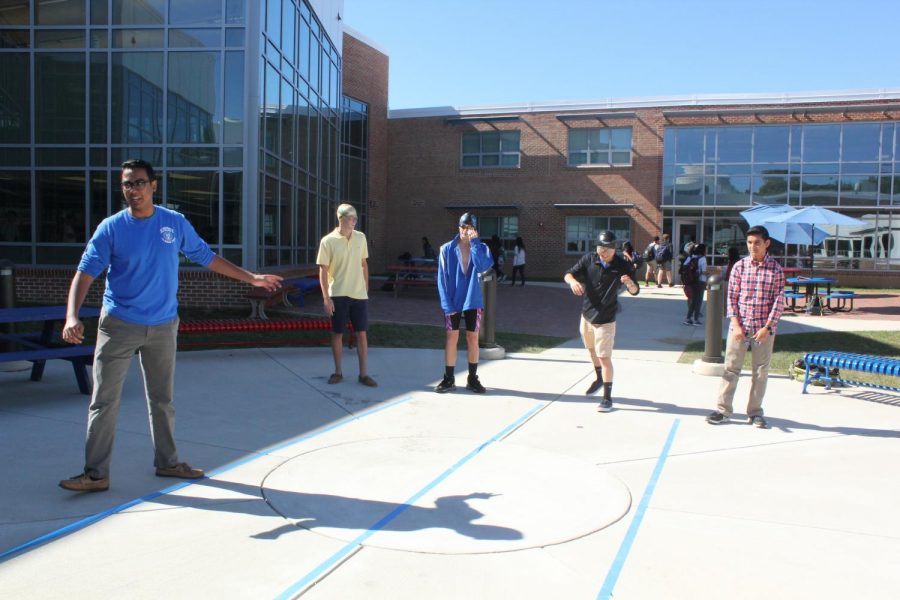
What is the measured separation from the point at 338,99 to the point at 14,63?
1045cm

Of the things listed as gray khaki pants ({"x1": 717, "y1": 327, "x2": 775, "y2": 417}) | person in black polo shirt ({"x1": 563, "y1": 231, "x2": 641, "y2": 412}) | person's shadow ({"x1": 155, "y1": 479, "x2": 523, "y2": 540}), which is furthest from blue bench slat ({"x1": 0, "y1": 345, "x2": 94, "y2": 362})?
gray khaki pants ({"x1": 717, "y1": 327, "x2": 775, "y2": 417})

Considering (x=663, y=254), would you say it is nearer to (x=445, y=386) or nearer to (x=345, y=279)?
(x=445, y=386)

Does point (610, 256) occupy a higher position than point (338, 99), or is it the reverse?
point (338, 99)

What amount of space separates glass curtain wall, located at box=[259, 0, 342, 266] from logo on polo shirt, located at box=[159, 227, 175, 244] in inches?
439

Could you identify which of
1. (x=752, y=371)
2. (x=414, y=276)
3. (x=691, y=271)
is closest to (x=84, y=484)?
(x=752, y=371)

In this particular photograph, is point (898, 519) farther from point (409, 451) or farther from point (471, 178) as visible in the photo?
point (471, 178)

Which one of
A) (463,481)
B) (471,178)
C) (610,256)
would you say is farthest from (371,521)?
(471,178)

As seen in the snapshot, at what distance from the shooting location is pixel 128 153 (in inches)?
593

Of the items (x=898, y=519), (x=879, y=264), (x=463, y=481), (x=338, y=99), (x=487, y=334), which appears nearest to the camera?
(x=898, y=519)

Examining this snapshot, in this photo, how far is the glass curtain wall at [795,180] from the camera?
1114 inches

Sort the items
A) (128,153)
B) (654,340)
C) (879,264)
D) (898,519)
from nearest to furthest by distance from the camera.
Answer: (898,519), (654,340), (128,153), (879,264)

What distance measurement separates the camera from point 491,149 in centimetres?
3269

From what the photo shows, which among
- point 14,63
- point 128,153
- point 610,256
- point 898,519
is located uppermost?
point 14,63

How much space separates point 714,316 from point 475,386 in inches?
127
